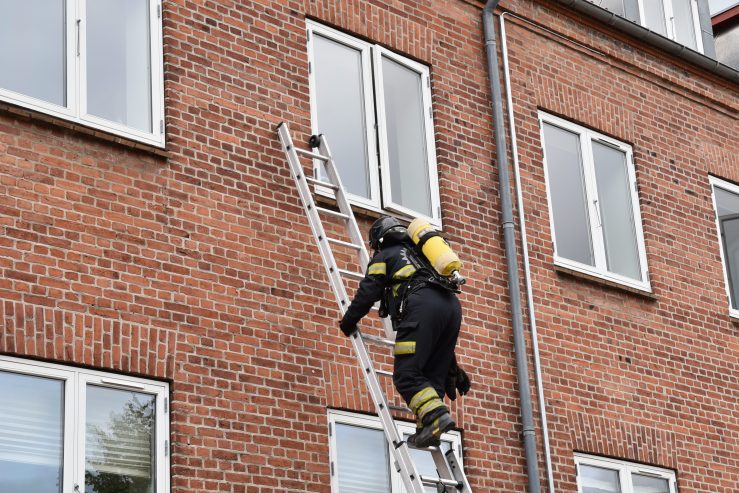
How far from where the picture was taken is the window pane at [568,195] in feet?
43.0

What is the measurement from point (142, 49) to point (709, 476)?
6674 mm

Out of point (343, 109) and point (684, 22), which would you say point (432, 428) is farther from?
point (684, 22)

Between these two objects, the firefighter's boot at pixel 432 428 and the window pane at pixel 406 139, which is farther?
the window pane at pixel 406 139

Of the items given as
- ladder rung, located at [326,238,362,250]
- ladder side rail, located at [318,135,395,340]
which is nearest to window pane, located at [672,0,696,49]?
ladder side rail, located at [318,135,395,340]

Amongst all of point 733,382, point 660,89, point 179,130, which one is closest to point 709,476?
point 733,382

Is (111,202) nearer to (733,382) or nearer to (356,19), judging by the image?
(356,19)

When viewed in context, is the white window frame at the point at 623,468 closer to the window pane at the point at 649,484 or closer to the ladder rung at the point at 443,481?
the window pane at the point at 649,484

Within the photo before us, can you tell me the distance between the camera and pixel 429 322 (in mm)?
9070

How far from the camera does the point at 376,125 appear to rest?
1181cm

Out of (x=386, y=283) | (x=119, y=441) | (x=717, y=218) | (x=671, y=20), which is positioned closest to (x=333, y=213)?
(x=386, y=283)

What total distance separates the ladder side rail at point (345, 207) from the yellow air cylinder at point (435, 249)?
760mm

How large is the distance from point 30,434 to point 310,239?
2.90 meters

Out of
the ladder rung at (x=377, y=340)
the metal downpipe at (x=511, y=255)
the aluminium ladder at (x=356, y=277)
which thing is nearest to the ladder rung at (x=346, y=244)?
the aluminium ladder at (x=356, y=277)

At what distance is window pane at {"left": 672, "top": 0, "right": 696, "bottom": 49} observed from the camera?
53.5 feet
